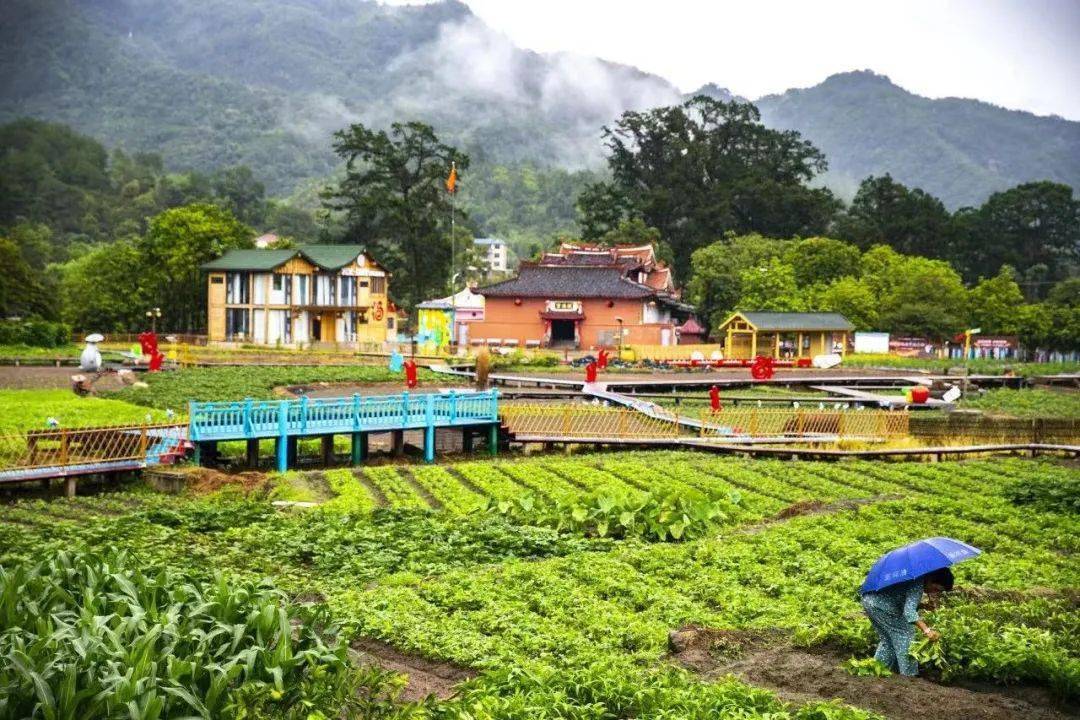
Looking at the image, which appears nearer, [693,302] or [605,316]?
[605,316]

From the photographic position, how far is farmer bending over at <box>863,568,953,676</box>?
12219mm

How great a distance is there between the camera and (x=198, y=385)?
46344 millimetres

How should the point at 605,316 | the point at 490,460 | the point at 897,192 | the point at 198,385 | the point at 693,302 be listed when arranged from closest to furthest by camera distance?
the point at 490,460, the point at 198,385, the point at 605,316, the point at 693,302, the point at 897,192

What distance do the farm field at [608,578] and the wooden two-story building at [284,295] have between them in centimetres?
4996

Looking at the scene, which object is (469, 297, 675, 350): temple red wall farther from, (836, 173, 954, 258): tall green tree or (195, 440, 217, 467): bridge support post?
(195, 440, 217, 467): bridge support post

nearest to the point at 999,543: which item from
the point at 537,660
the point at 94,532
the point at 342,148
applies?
the point at 537,660

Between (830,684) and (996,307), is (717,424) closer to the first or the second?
(830,684)

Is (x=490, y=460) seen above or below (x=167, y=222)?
below

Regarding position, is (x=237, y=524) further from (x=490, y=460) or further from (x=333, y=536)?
(x=490, y=460)

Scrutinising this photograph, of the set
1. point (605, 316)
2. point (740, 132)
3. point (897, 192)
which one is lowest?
point (605, 316)

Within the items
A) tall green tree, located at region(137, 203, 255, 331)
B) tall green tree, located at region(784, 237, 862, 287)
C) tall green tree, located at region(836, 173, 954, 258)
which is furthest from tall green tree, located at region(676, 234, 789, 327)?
tall green tree, located at region(137, 203, 255, 331)

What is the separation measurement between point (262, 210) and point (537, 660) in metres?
149

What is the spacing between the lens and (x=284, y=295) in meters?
77.2

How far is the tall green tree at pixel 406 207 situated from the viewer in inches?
3873
